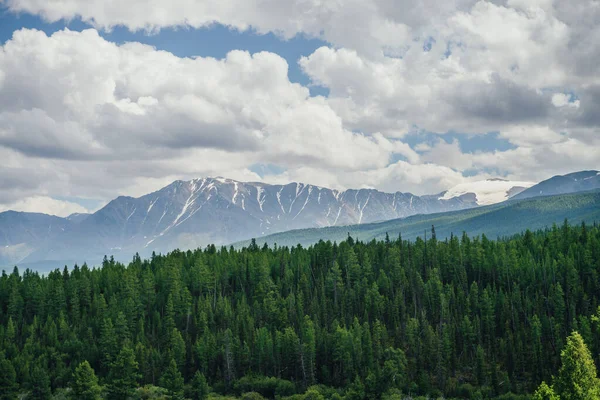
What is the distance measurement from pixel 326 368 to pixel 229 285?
59.6 m

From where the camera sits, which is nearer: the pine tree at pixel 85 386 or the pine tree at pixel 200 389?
the pine tree at pixel 85 386

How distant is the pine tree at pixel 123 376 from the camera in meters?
127

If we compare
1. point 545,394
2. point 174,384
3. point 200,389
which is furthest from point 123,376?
point 545,394

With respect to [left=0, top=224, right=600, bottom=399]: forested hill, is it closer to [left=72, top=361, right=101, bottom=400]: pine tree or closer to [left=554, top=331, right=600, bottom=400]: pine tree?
[left=72, top=361, right=101, bottom=400]: pine tree

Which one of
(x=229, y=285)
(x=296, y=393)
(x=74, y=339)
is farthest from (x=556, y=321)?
(x=74, y=339)

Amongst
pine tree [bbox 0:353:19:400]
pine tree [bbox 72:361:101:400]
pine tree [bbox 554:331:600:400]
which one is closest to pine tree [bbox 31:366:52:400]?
pine tree [bbox 0:353:19:400]

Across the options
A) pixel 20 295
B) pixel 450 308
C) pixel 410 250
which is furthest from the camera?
pixel 410 250

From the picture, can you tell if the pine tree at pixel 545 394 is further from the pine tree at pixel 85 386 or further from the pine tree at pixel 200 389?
the pine tree at pixel 85 386

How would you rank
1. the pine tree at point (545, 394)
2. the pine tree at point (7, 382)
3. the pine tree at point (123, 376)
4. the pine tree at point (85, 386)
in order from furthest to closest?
the pine tree at point (7, 382) → the pine tree at point (123, 376) → the pine tree at point (85, 386) → the pine tree at point (545, 394)

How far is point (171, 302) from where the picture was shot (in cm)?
16800

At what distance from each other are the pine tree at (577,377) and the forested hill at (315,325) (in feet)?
191

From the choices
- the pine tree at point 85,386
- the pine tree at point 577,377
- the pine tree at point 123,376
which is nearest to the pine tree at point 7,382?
the pine tree at point 85,386

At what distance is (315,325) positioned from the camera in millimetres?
154500

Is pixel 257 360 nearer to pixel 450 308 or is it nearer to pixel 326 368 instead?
pixel 326 368
